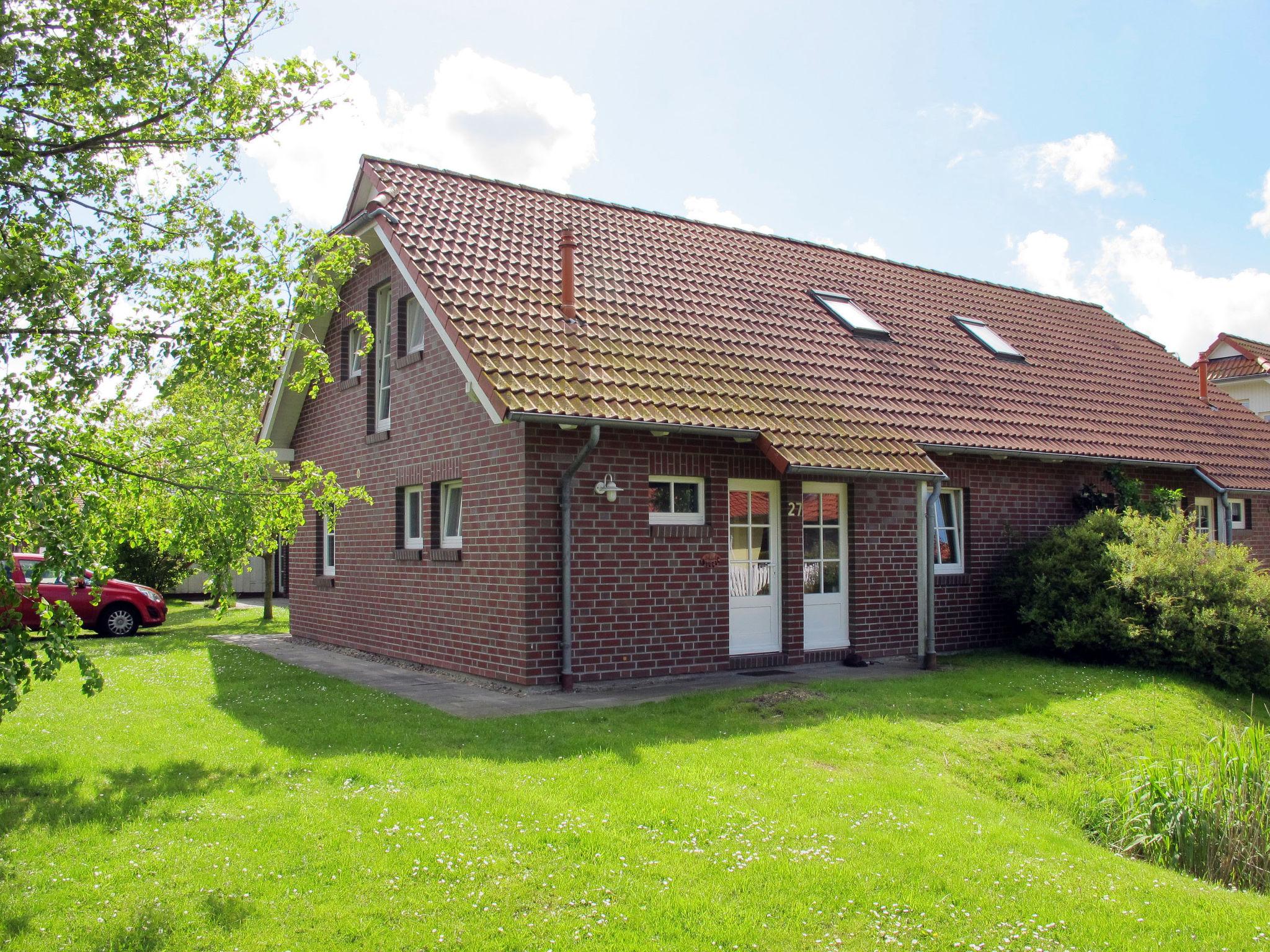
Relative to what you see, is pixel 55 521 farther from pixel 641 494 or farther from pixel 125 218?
pixel 641 494

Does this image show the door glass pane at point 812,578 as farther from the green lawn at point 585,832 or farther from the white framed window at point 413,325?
the white framed window at point 413,325

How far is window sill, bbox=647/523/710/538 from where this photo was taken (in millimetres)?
11305

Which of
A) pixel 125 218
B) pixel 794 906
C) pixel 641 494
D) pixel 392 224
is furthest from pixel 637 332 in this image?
pixel 794 906

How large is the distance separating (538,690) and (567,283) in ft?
15.9

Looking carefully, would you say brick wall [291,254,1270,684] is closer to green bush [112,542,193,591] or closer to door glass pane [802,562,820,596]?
door glass pane [802,562,820,596]

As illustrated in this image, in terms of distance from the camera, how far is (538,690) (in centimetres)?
1047

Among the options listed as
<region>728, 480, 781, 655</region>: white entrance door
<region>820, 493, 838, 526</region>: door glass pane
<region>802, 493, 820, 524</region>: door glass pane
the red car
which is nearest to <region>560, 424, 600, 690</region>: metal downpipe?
Answer: <region>728, 480, 781, 655</region>: white entrance door

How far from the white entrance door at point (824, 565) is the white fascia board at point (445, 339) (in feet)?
→ 14.6

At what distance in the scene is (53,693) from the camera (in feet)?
36.1

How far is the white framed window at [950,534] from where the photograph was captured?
14195mm

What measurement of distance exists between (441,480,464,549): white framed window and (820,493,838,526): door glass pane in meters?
4.56

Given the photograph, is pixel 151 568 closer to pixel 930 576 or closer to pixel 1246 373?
pixel 930 576

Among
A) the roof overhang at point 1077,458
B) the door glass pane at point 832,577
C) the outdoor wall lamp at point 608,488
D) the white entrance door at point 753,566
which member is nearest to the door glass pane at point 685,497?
the white entrance door at point 753,566

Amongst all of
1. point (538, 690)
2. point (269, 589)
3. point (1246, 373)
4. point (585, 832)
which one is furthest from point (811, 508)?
point (1246, 373)
